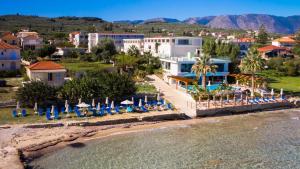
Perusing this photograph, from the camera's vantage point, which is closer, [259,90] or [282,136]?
[282,136]

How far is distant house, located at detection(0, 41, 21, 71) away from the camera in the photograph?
179 ft

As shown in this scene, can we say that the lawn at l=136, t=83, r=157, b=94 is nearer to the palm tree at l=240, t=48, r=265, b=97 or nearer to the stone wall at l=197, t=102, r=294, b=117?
the stone wall at l=197, t=102, r=294, b=117

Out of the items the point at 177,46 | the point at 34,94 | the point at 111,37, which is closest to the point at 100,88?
the point at 34,94

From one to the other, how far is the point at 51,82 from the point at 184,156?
21.4 meters

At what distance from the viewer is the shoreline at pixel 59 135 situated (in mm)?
25069

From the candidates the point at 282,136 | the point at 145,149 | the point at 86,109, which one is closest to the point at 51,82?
the point at 86,109

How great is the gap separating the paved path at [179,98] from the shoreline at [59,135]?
2.78 meters

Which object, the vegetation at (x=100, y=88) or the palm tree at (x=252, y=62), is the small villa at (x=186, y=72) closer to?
the palm tree at (x=252, y=62)

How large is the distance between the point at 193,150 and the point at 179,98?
16271mm

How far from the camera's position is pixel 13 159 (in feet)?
73.1

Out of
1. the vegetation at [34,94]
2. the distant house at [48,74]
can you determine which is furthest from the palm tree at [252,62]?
the vegetation at [34,94]

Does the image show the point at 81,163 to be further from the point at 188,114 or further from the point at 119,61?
the point at 119,61

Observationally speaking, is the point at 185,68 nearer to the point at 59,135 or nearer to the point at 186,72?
the point at 186,72

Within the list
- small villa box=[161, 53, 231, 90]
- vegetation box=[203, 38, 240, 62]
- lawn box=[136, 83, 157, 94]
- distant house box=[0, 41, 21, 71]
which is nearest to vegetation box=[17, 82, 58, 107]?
lawn box=[136, 83, 157, 94]
